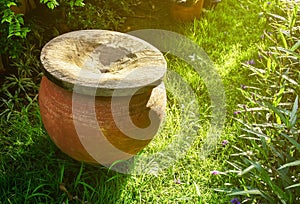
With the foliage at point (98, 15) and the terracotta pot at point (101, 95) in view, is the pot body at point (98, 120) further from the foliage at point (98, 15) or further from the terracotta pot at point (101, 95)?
the foliage at point (98, 15)

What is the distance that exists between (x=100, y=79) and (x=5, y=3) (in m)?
1.00

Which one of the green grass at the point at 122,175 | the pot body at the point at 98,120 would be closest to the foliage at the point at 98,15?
the green grass at the point at 122,175

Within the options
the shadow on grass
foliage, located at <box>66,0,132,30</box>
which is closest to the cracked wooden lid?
the shadow on grass

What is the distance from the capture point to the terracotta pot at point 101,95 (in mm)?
2379

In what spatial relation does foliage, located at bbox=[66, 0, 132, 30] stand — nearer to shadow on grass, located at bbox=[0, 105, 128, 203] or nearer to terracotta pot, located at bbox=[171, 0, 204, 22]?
terracotta pot, located at bbox=[171, 0, 204, 22]

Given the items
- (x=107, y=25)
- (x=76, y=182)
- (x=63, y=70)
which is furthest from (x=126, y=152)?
(x=107, y=25)

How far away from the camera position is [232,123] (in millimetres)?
3453

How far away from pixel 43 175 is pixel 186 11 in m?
2.53

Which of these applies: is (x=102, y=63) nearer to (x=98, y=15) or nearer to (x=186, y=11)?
(x=98, y=15)

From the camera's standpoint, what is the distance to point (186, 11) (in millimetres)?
4594

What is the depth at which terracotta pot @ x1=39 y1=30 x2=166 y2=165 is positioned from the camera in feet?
7.80

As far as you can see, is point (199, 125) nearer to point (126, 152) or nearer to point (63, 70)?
point (126, 152)

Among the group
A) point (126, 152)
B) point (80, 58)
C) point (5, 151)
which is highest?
point (80, 58)

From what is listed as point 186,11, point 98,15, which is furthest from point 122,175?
point 186,11
